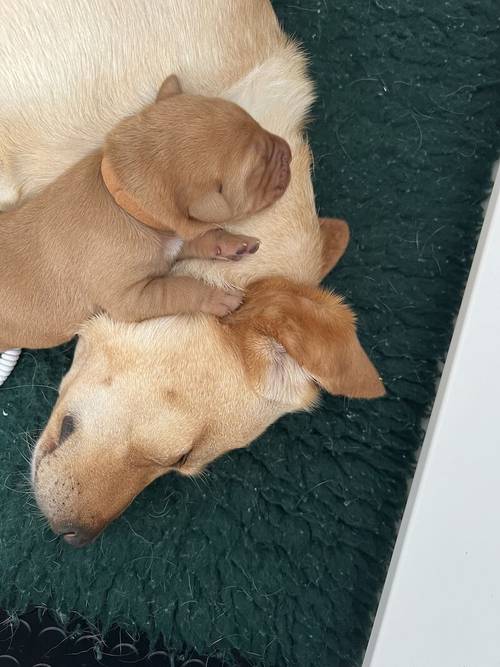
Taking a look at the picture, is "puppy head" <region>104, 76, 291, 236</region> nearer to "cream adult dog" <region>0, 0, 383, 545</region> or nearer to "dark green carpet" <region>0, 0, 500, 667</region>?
"cream adult dog" <region>0, 0, 383, 545</region>

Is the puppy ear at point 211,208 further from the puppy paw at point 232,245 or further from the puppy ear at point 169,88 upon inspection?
the puppy ear at point 169,88

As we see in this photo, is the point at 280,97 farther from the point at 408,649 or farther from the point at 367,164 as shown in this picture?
the point at 408,649

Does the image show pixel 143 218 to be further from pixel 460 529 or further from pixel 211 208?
pixel 460 529

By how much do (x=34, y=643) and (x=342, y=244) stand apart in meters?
1.43

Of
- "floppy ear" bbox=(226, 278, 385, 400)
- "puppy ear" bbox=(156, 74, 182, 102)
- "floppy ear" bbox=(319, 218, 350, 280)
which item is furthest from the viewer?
"floppy ear" bbox=(319, 218, 350, 280)

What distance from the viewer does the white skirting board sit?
58.9 inches

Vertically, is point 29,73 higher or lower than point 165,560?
higher

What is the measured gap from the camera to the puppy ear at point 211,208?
4.43ft

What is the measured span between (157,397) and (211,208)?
0.41m

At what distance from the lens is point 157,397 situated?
4.70 ft

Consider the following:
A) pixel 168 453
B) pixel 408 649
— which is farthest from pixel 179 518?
pixel 408 649

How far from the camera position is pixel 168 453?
1456mm

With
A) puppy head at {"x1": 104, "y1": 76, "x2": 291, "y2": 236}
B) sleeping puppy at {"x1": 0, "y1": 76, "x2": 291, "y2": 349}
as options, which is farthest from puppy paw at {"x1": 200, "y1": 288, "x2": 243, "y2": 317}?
puppy head at {"x1": 104, "y1": 76, "x2": 291, "y2": 236}

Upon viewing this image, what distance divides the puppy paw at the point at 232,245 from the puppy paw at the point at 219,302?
8cm
